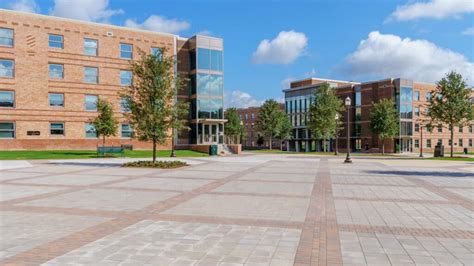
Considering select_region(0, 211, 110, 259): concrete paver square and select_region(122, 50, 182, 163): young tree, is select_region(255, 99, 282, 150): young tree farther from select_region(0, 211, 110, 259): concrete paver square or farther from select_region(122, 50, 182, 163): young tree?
select_region(0, 211, 110, 259): concrete paver square

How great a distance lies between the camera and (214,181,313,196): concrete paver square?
38.8 ft

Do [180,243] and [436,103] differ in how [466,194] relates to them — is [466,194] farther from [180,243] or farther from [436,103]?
[436,103]

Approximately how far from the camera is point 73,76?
129ft

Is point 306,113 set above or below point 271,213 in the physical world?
above

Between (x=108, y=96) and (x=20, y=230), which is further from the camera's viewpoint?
(x=108, y=96)

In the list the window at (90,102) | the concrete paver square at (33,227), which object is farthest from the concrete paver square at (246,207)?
the window at (90,102)

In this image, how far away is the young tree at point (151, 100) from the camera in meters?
21.6

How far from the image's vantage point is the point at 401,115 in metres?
65.9

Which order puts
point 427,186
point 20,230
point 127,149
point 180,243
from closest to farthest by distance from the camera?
1. point 180,243
2. point 20,230
3. point 427,186
4. point 127,149

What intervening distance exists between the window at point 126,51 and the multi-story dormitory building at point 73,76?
0.03 metres

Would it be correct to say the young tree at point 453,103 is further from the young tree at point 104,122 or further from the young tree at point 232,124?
the young tree at point 232,124

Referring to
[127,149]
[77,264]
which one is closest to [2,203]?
[77,264]

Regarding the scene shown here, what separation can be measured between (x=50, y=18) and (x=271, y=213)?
38.4 m

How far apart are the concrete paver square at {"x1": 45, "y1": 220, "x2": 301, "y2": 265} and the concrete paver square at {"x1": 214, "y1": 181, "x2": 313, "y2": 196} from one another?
487 centimetres
